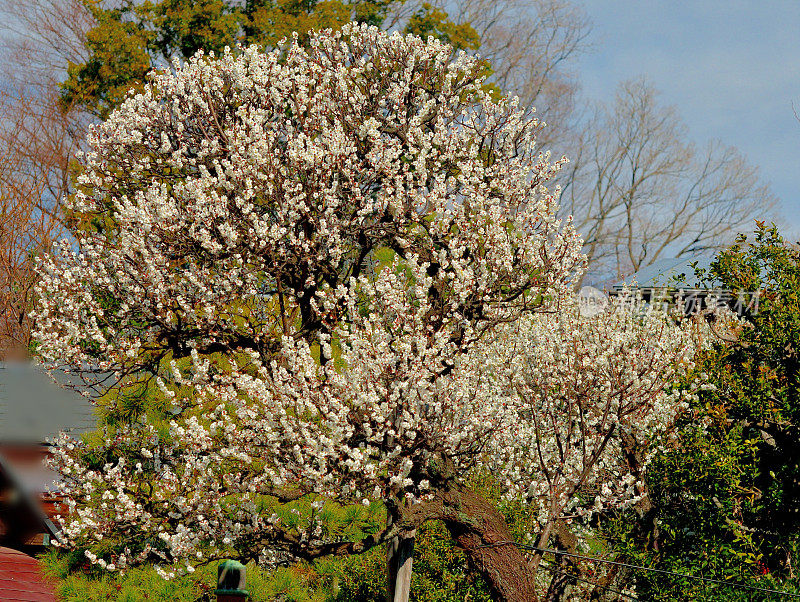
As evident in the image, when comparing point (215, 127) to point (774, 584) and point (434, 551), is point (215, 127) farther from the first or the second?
point (774, 584)

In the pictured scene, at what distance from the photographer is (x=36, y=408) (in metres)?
10.7

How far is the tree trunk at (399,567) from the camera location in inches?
320

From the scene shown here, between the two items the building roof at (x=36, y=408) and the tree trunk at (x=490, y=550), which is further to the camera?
the building roof at (x=36, y=408)

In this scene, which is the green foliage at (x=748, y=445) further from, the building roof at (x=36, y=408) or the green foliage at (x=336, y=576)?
the building roof at (x=36, y=408)

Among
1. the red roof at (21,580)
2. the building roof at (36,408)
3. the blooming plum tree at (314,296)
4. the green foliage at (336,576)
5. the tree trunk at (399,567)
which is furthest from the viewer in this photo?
the building roof at (36,408)

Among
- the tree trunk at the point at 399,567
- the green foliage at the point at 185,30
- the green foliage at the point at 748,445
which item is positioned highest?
the green foliage at the point at 185,30

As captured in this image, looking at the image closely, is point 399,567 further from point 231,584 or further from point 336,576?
point 231,584

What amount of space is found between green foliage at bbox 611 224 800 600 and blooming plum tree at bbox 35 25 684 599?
1012 millimetres

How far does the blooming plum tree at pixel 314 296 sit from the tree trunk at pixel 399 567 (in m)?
0.34

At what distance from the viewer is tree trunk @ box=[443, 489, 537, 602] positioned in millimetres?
7707

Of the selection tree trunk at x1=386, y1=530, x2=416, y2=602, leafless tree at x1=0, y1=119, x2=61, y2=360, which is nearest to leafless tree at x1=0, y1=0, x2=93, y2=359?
leafless tree at x1=0, y1=119, x2=61, y2=360

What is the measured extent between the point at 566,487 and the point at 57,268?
636 cm

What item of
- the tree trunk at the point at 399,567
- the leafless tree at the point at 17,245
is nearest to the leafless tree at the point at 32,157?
the leafless tree at the point at 17,245

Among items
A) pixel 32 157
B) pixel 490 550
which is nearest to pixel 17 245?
pixel 32 157
